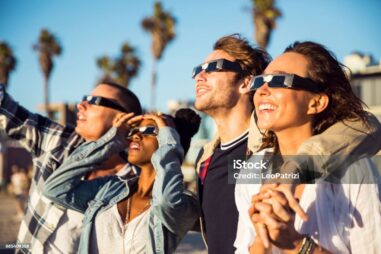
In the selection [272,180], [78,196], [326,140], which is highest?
[326,140]

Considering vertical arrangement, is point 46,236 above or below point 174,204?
below

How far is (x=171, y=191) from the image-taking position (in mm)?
3121

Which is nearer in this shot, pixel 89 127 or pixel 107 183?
pixel 107 183

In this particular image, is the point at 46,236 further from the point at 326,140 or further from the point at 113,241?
the point at 326,140

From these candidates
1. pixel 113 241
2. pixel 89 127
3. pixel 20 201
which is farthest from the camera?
pixel 20 201

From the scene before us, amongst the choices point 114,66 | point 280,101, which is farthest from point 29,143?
point 114,66

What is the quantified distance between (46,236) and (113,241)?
2.81ft

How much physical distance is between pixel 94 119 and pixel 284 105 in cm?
230

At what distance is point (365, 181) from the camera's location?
7.09 ft

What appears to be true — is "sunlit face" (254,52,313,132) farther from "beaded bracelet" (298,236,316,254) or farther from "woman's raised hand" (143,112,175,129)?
"woman's raised hand" (143,112,175,129)

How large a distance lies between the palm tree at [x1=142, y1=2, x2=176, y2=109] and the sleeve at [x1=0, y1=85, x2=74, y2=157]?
37.6m

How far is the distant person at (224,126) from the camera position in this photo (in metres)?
3.04

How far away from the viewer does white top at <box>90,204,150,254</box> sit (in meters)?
3.38

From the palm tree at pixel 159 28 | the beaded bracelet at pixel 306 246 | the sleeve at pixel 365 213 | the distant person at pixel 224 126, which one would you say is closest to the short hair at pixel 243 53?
the distant person at pixel 224 126
